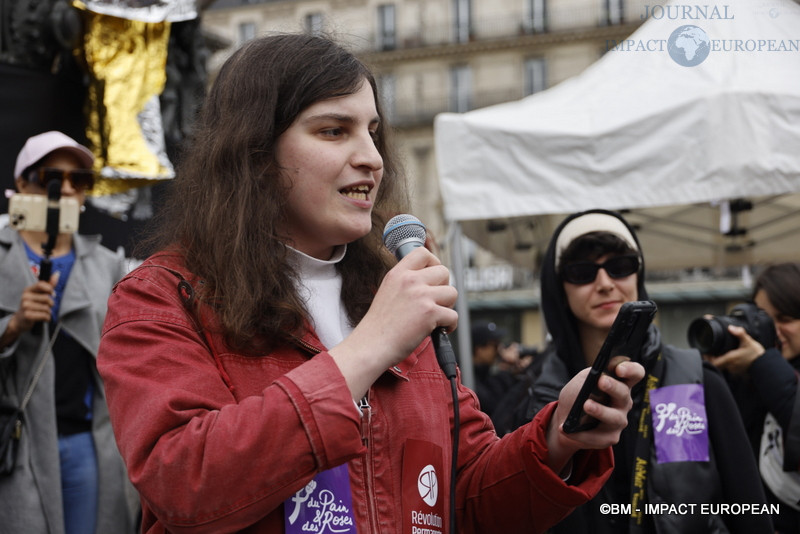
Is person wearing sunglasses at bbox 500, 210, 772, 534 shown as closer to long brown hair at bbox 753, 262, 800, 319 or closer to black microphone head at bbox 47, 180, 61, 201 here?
long brown hair at bbox 753, 262, 800, 319

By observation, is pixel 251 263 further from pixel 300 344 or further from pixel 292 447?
pixel 292 447

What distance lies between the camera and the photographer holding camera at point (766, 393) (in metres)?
2.85

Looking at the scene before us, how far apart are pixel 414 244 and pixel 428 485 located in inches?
18.2

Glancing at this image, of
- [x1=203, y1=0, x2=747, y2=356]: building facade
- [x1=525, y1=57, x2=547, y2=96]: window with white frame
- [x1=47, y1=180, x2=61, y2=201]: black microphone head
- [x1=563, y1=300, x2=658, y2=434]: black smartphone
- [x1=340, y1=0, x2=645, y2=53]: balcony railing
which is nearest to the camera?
[x1=563, y1=300, x2=658, y2=434]: black smartphone

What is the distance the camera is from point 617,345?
1.40 m

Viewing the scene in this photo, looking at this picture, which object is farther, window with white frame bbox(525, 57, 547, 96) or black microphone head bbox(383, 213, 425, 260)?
window with white frame bbox(525, 57, 547, 96)

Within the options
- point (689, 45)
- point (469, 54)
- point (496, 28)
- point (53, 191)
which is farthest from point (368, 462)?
point (496, 28)

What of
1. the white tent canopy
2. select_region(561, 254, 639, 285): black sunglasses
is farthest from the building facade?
select_region(561, 254, 639, 285): black sunglasses

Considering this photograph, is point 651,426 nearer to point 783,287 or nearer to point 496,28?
point 783,287

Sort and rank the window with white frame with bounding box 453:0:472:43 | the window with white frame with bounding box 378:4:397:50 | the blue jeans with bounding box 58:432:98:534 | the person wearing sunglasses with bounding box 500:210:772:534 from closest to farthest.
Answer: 1. the person wearing sunglasses with bounding box 500:210:772:534
2. the blue jeans with bounding box 58:432:98:534
3. the window with white frame with bounding box 453:0:472:43
4. the window with white frame with bounding box 378:4:397:50

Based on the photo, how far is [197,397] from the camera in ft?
4.21

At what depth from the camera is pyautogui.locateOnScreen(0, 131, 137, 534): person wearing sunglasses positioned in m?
2.97

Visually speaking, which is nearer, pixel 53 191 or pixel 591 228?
pixel 591 228

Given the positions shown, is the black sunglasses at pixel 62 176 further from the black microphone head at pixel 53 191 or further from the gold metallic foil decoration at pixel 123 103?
the gold metallic foil decoration at pixel 123 103
